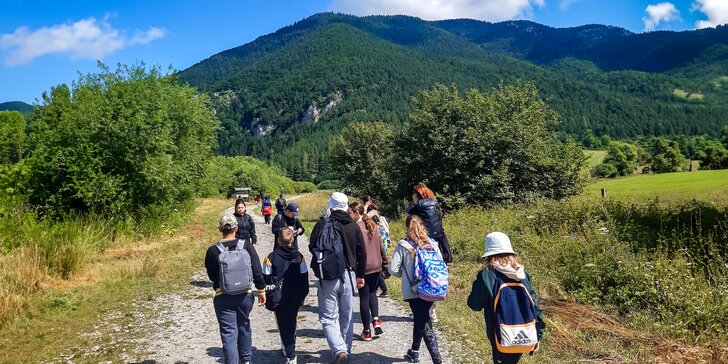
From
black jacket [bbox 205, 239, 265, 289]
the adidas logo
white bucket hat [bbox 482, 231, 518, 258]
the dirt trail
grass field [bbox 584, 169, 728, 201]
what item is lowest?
grass field [bbox 584, 169, 728, 201]

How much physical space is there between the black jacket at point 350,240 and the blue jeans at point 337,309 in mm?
141

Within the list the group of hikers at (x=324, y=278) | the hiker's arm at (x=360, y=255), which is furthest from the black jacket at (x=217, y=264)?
the hiker's arm at (x=360, y=255)

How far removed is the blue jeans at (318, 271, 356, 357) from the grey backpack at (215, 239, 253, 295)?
966 millimetres

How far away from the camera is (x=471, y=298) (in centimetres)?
400

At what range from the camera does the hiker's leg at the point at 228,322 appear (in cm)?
502

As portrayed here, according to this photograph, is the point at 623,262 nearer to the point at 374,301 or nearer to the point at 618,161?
the point at 374,301

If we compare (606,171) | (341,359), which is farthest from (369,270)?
(606,171)

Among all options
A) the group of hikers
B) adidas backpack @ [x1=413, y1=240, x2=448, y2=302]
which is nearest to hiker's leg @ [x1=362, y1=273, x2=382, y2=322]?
the group of hikers

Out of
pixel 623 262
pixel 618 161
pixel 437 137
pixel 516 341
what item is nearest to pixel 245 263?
pixel 516 341

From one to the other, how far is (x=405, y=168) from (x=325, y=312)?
61.3 ft

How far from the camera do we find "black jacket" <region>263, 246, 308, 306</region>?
5426 mm

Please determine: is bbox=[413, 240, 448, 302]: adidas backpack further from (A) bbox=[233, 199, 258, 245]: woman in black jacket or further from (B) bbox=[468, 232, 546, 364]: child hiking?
(A) bbox=[233, 199, 258, 245]: woman in black jacket

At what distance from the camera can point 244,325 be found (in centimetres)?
521

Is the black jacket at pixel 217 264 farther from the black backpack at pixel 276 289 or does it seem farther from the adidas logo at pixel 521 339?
the adidas logo at pixel 521 339
